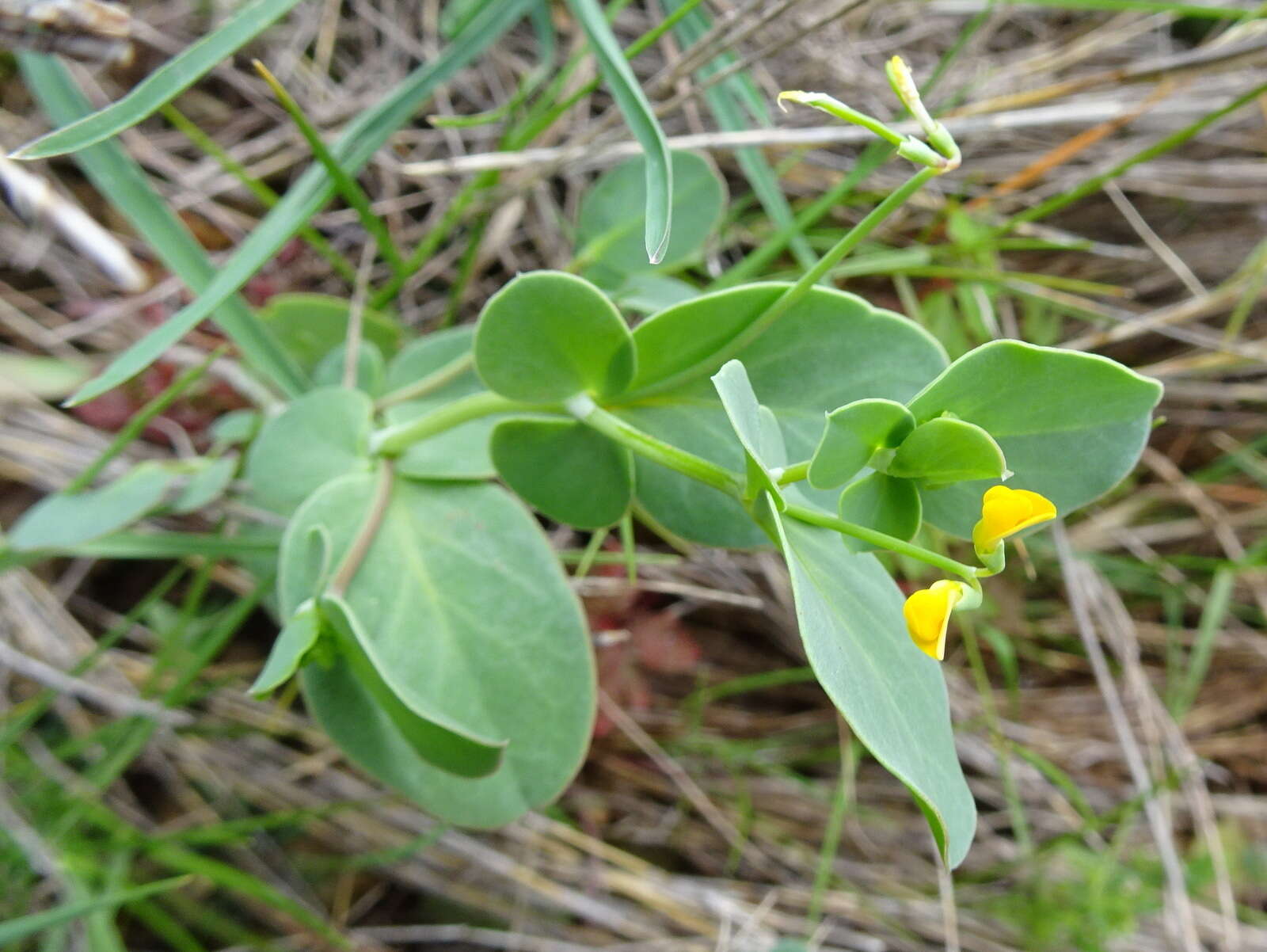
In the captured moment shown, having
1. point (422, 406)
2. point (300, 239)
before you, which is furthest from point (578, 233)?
point (300, 239)

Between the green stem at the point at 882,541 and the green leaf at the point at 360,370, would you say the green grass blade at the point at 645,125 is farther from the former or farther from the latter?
the green leaf at the point at 360,370

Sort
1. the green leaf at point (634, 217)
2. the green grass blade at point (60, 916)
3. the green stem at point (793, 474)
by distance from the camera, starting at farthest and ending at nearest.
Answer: the green leaf at point (634, 217)
the green grass blade at point (60, 916)
the green stem at point (793, 474)

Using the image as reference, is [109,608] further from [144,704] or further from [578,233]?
[578,233]

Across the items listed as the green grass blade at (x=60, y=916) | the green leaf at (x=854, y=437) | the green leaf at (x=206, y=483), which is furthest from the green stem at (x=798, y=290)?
the green grass blade at (x=60, y=916)

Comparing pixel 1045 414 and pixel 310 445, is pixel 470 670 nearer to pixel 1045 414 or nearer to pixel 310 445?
pixel 310 445

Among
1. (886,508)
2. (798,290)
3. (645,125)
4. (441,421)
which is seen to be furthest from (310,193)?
(886,508)

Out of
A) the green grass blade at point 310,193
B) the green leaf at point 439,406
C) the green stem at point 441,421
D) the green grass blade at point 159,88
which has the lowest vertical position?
the green leaf at point 439,406

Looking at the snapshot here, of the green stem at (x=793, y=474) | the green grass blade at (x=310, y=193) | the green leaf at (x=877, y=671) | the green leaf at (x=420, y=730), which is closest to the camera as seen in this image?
the green leaf at (x=877, y=671)

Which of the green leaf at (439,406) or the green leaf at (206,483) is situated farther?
the green leaf at (206,483)
